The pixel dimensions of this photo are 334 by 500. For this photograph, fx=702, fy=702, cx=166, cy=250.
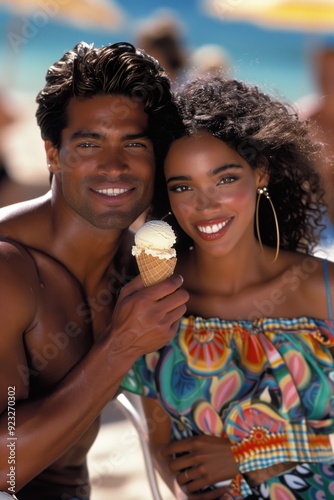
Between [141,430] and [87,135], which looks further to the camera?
[141,430]

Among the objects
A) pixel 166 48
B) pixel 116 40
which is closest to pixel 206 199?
pixel 166 48

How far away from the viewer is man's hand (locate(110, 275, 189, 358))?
2168 millimetres

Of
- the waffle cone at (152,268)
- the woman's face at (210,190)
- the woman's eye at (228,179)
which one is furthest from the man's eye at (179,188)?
the waffle cone at (152,268)

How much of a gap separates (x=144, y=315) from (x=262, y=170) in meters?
0.90

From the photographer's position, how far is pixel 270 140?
273 centimetres

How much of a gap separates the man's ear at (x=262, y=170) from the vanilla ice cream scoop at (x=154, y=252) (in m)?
0.64

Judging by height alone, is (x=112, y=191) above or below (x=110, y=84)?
below

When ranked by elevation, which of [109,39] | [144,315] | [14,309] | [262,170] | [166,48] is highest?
[109,39]

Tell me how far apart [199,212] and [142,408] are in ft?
2.90

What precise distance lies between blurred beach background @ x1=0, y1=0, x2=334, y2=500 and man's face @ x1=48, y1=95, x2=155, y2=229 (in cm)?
58

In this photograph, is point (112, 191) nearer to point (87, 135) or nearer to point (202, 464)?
point (87, 135)

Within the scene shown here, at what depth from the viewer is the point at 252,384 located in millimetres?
2615

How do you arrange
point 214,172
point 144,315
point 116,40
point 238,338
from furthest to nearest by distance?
point 116,40 < point 238,338 < point 214,172 < point 144,315

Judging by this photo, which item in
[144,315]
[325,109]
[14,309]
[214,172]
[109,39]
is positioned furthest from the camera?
[109,39]
